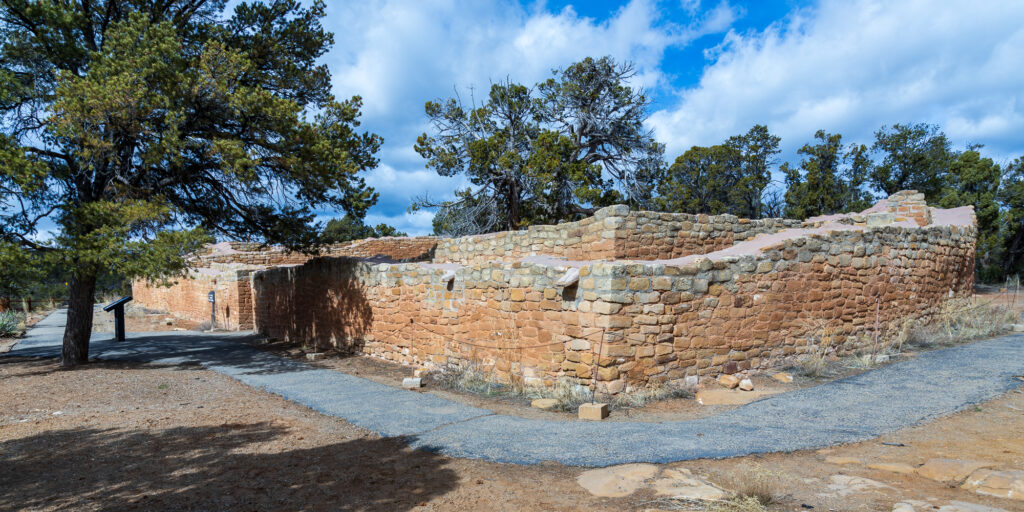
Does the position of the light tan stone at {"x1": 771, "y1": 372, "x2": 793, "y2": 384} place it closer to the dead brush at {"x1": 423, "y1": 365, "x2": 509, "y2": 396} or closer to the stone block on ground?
the stone block on ground

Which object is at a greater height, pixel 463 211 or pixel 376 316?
pixel 463 211

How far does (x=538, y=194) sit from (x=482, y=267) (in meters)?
13.2

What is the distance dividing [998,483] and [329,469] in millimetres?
5285

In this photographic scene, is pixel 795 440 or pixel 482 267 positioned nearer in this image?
pixel 795 440

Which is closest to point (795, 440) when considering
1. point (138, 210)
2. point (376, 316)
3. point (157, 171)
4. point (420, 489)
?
point (420, 489)

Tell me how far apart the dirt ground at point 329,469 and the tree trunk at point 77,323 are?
5395 mm

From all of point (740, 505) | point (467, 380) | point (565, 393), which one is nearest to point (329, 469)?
point (565, 393)

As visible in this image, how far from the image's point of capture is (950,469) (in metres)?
4.15

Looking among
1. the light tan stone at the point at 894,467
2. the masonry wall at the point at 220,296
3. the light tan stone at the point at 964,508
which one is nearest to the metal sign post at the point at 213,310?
the masonry wall at the point at 220,296

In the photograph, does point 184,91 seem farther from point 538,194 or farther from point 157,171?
point 538,194

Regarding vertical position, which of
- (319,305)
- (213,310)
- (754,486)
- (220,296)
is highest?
(220,296)

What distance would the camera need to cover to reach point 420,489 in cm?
453

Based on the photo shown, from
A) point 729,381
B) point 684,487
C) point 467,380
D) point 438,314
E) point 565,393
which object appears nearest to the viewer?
point 684,487

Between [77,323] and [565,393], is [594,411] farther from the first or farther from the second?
[77,323]
